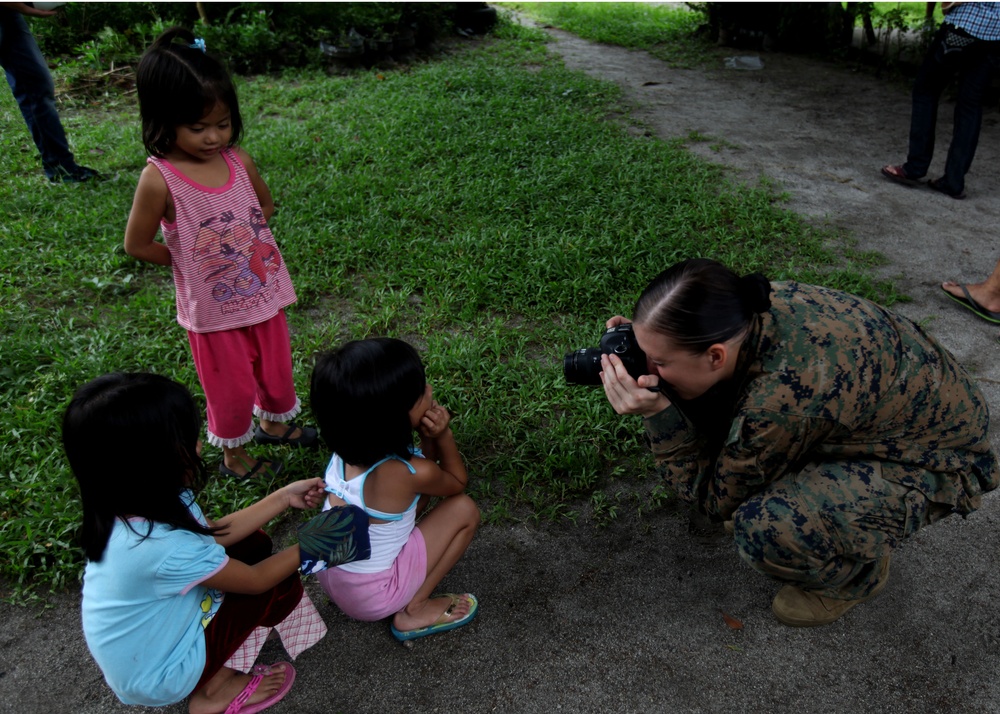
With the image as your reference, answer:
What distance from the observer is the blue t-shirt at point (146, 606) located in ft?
4.87

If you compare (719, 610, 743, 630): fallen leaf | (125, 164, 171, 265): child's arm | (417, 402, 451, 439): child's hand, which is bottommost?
(719, 610, 743, 630): fallen leaf

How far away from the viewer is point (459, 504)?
198 cm

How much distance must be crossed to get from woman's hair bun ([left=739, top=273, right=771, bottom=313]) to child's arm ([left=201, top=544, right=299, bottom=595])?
121 centimetres

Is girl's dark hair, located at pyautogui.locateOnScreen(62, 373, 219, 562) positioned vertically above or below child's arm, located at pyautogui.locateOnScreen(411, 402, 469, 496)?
above

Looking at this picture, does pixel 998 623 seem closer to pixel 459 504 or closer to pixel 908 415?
pixel 908 415

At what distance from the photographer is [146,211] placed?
6.80 ft

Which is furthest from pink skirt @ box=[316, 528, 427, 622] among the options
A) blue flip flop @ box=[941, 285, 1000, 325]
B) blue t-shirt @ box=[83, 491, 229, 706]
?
blue flip flop @ box=[941, 285, 1000, 325]

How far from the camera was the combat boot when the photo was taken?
1922 millimetres

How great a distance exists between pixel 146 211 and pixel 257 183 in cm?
39

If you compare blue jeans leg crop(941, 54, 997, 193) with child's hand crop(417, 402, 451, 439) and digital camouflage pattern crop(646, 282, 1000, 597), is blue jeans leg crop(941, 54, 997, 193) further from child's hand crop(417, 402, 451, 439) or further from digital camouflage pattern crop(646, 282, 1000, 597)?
child's hand crop(417, 402, 451, 439)

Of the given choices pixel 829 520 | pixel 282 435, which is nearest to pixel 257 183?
pixel 282 435

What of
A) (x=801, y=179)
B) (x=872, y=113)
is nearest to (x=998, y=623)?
(x=801, y=179)

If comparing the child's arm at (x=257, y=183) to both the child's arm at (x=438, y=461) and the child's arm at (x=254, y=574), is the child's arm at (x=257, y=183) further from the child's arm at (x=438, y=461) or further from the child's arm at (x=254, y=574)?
the child's arm at (x=254, y=574)

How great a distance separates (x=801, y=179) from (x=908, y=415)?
132 inches
